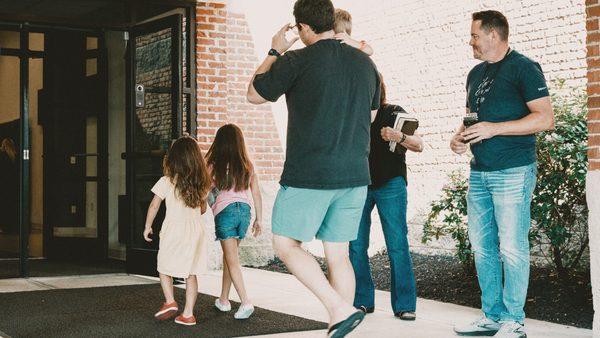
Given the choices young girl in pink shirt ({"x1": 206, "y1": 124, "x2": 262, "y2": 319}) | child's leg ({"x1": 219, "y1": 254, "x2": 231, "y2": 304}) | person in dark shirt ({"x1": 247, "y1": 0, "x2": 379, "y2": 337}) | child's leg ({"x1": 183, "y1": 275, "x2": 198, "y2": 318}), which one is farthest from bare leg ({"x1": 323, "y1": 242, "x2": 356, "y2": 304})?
child's leg ({"x1": 219, "y1": 254, "x2": 231, "y2": 304})

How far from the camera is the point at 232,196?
584cm

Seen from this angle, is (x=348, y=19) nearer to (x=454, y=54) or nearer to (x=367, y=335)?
(x=367, y=335)

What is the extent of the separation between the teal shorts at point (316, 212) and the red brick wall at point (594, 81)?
1558 millimetres

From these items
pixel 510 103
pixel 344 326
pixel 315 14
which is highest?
pixel 315 14

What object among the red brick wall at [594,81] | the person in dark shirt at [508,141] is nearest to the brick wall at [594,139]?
the red brick wall at [594,81]

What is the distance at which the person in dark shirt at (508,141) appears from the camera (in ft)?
15.7

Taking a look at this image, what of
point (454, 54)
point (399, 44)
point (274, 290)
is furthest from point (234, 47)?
point (274, 290)

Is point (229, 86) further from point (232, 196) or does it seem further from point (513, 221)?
point (513, 221)

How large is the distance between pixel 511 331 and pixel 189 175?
7.74ft

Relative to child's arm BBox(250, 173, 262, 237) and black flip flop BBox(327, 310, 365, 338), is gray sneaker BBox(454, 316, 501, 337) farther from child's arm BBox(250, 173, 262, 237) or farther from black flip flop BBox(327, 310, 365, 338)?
child's arm BBox(250, 173, 262, 237)

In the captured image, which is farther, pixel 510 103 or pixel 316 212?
pixel 510 103

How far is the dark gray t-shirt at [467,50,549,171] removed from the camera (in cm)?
479

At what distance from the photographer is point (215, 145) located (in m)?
5.78

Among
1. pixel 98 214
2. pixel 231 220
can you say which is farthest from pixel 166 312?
pixel 98 214
